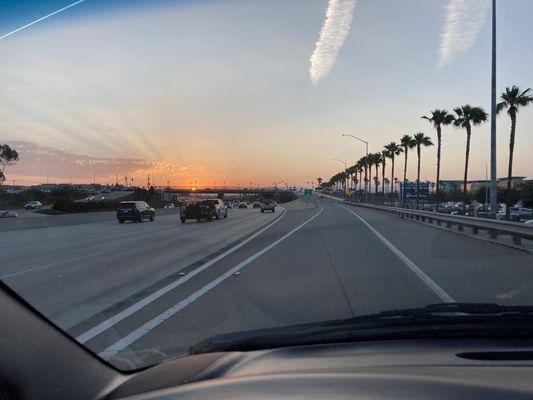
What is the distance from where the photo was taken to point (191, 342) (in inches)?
266

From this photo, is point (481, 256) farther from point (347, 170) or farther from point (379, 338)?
point (347, 170)

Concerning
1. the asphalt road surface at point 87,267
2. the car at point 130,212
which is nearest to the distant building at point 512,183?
the car at point 130,212

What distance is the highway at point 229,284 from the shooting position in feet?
25.6

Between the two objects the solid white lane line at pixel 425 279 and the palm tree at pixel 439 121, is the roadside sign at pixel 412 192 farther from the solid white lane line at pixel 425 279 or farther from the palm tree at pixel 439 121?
the solid white lane line at pixel 425 279

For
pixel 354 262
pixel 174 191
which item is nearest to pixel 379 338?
pixel 354 262

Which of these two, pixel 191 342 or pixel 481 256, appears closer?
pixel 191 342

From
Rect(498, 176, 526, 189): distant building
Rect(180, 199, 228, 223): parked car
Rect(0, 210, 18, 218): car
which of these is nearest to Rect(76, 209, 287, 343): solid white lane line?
Rect(180, 199, 228, 223): parked car

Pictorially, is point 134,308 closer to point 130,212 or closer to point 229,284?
point 229,284

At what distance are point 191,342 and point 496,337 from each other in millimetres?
3828

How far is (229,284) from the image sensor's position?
11.9m

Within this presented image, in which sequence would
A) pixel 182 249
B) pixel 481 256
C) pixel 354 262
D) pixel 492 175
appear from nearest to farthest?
pixel 354 262
pixel 481 256
pixel 182 249
pixel 492 175

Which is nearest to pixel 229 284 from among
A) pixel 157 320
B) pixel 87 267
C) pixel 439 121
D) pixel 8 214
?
pixel 157 320

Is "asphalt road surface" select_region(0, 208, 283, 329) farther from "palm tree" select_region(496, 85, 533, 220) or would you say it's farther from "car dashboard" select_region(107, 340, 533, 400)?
"palm tree" select_region(496, 85, 533, 220)

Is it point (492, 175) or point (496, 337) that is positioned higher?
point (492, 175)
